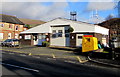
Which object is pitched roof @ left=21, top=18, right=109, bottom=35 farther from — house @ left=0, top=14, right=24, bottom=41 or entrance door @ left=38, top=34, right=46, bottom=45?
house @ left=0, top=14, right=24, bottom=41

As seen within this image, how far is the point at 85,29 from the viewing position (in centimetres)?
2181

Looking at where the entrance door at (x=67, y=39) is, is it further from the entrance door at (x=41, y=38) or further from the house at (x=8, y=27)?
the house at (x=8, y=27)

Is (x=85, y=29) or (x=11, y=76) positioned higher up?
(x=85, y=29)

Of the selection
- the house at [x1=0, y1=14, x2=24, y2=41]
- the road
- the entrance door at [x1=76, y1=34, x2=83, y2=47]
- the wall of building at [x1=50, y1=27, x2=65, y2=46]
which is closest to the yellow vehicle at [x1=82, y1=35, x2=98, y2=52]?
the entrance door at [x1=76, y1=34, x2=83, y2=47]

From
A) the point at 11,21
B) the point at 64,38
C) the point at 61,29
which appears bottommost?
the point at 64,38

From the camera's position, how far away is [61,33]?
24359 mm

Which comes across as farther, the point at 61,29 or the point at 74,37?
the point at 61,29

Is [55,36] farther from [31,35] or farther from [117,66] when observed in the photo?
[117,66]

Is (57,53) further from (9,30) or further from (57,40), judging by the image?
(9,30)

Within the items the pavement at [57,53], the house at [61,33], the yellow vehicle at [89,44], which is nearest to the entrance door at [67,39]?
the house at [61,33]

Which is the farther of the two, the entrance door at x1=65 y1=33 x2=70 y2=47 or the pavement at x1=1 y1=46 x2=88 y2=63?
the entrance door at x1=65 y1=33 x2=70 y2=47

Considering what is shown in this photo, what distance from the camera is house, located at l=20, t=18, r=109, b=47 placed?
72.2ft

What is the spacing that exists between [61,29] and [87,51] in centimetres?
981

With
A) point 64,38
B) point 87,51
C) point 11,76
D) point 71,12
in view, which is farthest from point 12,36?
point 11,76
